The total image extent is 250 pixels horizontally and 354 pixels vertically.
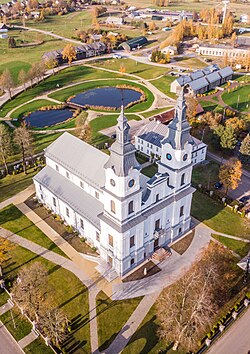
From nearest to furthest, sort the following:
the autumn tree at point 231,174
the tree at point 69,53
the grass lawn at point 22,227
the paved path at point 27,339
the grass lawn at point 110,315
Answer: the paved path at point 27,339, the grass lawn at point 110,315, the grass lawn at point 22,227, the autumn tree at point 231,174, the tree at point 69,53

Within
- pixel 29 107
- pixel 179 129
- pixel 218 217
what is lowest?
pixel 218 217

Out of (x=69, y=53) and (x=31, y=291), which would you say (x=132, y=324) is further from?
(x=69, y=53)

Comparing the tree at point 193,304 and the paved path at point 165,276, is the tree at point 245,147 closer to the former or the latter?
the paved path at point 165,276

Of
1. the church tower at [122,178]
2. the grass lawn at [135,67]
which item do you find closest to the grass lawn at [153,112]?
the grass lawn at [135,67]

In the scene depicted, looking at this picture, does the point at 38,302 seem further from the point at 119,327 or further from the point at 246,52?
the point at 246,52

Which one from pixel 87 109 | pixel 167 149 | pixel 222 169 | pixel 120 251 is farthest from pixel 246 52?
pixel 120 251

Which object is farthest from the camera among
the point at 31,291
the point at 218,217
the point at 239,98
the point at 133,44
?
the point at 133,44

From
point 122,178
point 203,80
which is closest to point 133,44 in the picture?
point 203,80
